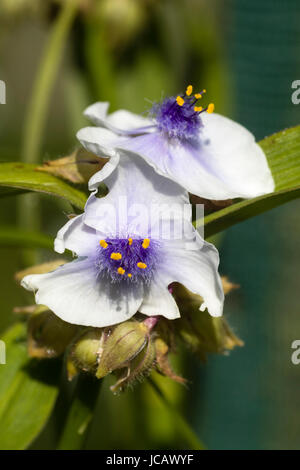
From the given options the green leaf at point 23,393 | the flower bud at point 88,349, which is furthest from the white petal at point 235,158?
the green leaf at point 23,393

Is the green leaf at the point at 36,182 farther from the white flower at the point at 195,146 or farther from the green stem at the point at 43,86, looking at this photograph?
the green stem at the point at 43,86

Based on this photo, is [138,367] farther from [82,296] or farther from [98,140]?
[98,140]

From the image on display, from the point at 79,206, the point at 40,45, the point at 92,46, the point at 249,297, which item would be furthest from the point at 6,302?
the point at 40,45

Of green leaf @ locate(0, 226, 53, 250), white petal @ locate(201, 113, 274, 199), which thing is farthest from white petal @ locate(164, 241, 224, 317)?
green leaf @ locate(0, 226, 53, 250)

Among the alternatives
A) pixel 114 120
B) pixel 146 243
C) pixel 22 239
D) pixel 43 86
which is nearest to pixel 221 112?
pixel 43 86

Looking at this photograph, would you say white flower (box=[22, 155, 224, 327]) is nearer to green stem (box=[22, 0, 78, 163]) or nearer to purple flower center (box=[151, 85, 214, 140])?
purple flower center (box=[151, 85, 214, 140])

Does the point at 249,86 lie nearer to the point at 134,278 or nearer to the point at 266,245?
the point at 266,245

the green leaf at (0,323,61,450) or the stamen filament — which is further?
the green leaf at (0,323,61,450)
